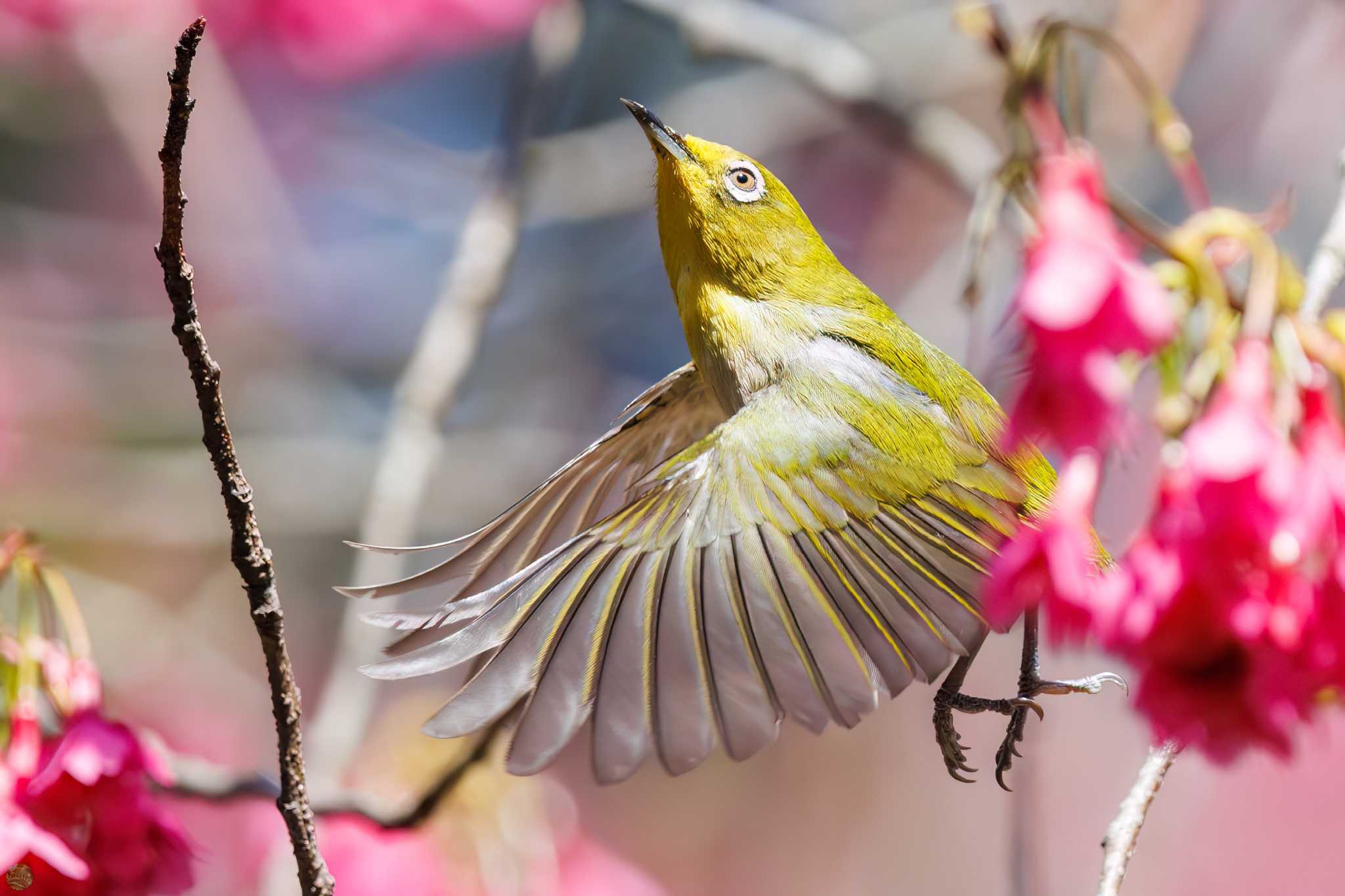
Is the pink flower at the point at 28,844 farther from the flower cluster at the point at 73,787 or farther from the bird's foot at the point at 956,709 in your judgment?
the bird's foot at the point at 956,709

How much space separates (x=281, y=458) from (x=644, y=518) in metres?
2.15

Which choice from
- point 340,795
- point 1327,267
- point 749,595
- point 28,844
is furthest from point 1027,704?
point 28,844

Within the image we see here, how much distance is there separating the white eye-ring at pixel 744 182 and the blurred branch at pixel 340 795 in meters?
1.06

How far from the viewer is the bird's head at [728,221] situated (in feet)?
7.53

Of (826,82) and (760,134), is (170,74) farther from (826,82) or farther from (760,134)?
(760,134)

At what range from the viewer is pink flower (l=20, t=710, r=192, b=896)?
5.23ft

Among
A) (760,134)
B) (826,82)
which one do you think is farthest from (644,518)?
(760,134)

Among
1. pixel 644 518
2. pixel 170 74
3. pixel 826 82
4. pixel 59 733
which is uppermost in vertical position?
pixel 826 82

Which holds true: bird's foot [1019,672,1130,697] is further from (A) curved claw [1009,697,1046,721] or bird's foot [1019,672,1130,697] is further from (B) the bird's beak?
(B) the bird's beak

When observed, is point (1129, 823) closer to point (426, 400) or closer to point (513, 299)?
point (426, 400)

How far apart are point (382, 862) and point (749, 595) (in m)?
1.47

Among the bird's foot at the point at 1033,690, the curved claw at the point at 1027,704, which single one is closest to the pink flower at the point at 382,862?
the bird's foot at the point at 1033,690

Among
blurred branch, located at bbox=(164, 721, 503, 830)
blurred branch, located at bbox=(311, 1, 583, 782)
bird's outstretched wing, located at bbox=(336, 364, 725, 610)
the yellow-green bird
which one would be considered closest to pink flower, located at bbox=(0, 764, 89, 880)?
blurred branch, located at bbox=(164, 721, 503, 830)

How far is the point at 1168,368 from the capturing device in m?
1.07
